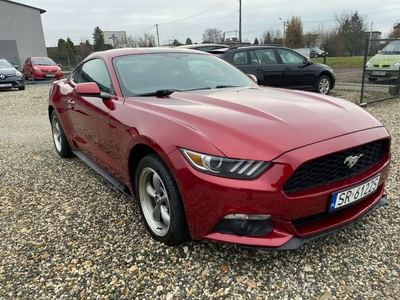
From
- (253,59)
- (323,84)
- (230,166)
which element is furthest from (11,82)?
(230,166)

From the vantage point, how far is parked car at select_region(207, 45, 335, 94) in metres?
8.53

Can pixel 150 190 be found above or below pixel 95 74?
below

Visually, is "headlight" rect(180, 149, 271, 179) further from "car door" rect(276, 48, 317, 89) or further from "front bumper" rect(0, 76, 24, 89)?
"front bumper" rect(0, 76, 24, 89)

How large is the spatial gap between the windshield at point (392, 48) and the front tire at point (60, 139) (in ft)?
27.0

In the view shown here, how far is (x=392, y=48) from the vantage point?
8.45 metres

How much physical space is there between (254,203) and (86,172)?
9.34 ft

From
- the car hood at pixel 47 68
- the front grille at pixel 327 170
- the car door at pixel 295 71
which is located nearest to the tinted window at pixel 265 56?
the car door at pixel 295 71

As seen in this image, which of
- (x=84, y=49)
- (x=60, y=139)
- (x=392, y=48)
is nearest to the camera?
(x=60, y=139)

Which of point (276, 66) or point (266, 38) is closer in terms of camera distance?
point (276, 66)

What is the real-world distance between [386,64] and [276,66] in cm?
307

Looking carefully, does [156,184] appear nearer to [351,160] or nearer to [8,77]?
[351,160]

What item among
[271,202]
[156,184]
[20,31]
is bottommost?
[156,184]

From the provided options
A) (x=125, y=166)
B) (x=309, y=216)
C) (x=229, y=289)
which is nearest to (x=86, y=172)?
(x=125, y=166)

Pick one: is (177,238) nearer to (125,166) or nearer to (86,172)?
(125,166)
